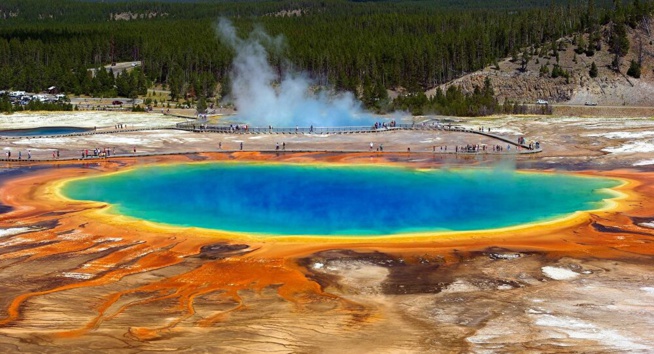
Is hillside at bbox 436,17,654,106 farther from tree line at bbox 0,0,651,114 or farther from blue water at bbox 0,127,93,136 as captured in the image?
blue water at bbox 0,127,93,136

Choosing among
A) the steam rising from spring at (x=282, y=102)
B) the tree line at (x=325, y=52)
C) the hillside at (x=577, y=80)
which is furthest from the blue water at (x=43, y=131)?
the hillside at (x=577, y=80)

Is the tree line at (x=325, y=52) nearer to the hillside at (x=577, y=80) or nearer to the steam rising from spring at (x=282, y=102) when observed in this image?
the hillside at (x=577, y=80)

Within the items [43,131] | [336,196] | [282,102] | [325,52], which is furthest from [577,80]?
[336,196]

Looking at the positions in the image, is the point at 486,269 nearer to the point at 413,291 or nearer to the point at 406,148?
the point at 413,291

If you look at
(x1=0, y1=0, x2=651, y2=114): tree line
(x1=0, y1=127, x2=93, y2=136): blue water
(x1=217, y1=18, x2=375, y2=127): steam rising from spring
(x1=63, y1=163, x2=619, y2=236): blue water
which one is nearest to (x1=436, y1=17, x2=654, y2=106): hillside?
(x1=0, y1=0, x2=651, y2=114): tree line

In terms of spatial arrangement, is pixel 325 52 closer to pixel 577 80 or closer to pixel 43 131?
pixel 577 80
